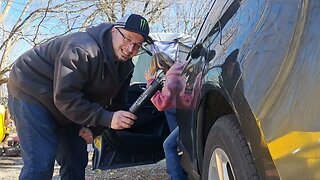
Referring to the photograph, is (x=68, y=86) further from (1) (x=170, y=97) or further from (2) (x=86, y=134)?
(1) (x=170, y=97)

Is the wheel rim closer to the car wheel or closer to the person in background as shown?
the car wheel

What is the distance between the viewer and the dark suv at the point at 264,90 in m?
1.62

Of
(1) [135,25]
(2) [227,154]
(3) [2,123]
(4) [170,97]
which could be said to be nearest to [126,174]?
(3) [2,123]

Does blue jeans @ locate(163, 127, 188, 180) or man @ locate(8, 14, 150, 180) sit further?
blue jeans @ locate(163, 127, 188, 180)

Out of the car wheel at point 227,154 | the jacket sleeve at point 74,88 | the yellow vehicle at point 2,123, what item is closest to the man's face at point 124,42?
the jacket sleeve at point 74,88

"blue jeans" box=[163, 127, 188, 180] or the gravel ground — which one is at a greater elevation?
"blue jeans" box=[163, 127, 188, 180]

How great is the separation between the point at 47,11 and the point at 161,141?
908 centimetres

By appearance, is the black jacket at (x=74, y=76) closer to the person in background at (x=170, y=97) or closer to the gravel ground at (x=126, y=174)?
the person in background at (x=170, y=97)

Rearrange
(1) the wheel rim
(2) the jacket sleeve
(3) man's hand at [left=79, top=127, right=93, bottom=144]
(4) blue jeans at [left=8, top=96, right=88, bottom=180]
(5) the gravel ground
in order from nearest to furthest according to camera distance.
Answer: (1) the wheel rim, (2) the jacket sleeve, (4) blue jeans at [left=8, top=96, right=88, bottom=180], (3) man's hand at [left=79, top=127, right=93, bottom=144], (5) the gravel ground

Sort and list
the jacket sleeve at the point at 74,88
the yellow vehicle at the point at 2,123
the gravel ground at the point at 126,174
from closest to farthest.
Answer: the jacket sleeve at the point at 74,88 < the gravel ground at the point at 126,174 < the yellow vehicle at the point at 2,123

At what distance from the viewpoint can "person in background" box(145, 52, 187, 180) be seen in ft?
12.7

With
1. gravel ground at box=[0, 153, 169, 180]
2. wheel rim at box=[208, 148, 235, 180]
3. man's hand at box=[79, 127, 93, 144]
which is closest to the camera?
wheel rim at box=[208, 148, 235, 180]

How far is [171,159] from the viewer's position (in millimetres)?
4844

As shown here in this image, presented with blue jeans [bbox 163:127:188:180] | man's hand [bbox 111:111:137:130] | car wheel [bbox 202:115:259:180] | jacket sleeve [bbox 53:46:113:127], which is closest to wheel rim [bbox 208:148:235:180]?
car wheel [bbox 202:115:259:180]
